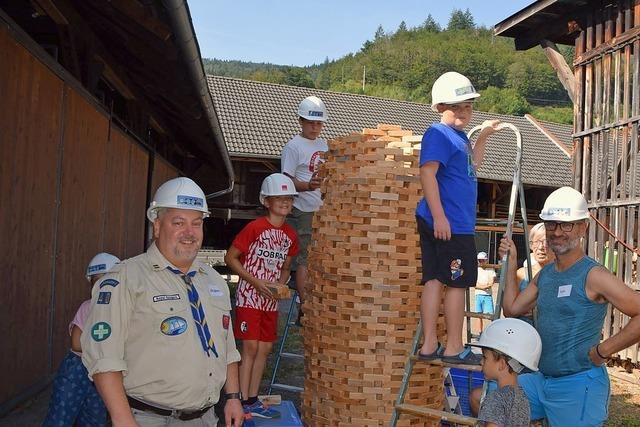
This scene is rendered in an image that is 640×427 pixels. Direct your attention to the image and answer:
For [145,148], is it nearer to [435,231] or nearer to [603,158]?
[603,158]

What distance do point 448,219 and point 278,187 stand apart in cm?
170

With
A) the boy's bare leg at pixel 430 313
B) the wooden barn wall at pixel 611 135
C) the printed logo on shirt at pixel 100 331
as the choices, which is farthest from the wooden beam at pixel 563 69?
the printed logo on shirt at pixel 100 331

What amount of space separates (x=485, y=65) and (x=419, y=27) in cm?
2822

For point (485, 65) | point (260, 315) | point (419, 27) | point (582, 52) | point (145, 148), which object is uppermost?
point (419, 27)

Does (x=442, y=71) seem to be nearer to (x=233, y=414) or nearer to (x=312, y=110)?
(x=312, y=110)

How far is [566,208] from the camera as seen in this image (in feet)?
14.5

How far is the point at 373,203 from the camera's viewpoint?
526 centimetres

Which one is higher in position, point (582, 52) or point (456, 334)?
point (582, 52)

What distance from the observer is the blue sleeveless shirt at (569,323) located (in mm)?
4262

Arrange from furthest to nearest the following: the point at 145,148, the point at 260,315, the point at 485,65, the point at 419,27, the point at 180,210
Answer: the point at 419,27 → the point at 485,65 → the point at 145,148 → the point at 260,315 → the point at 180,210

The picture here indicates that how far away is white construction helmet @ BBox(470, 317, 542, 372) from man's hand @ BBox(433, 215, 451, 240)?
0.59 metres

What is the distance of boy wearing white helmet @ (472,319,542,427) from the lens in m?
3.72

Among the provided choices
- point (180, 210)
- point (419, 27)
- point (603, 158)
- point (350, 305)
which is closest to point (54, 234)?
point (350, 305)

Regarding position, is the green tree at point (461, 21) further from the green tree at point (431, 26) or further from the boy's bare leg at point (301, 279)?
the boy's bare leg at point (301, 279)
